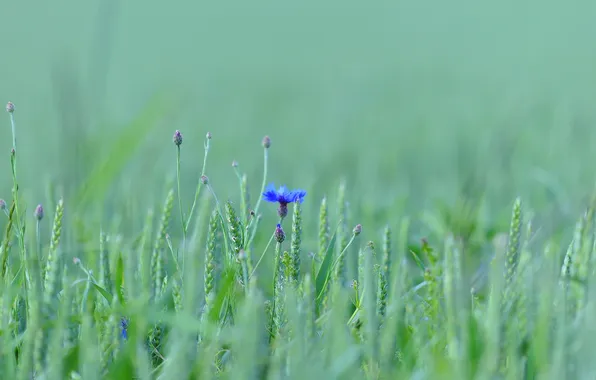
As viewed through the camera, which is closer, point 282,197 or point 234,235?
point 234,235

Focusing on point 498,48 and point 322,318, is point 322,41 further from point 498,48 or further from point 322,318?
point 322,318

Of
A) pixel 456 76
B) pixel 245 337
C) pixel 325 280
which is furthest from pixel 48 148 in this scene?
pixel 456 76

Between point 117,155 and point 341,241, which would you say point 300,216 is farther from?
point 117,155

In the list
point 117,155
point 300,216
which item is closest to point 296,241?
point 300,216

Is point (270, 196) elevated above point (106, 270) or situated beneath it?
elevated above

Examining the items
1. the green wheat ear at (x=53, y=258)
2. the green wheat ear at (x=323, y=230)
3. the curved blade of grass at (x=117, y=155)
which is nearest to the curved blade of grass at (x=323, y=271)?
the green wheat ear at (x=323, y=230)

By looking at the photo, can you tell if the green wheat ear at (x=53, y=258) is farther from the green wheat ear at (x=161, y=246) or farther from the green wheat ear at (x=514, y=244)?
the green wheat ear at (x=514, y=244)

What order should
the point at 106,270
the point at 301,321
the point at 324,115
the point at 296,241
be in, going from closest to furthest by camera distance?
the point at 301,321, the point at 296,241, the point at 106,270, the point at 324,115

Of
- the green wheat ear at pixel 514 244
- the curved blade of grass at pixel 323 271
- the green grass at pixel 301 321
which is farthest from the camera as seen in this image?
the curved blade of grass at pixel 323 271
